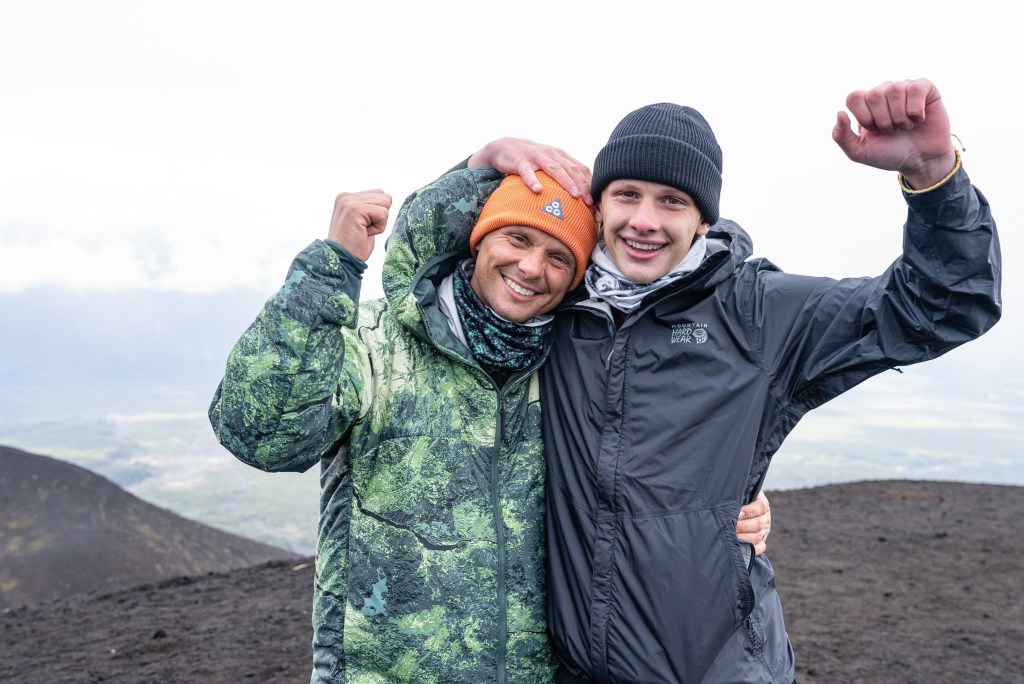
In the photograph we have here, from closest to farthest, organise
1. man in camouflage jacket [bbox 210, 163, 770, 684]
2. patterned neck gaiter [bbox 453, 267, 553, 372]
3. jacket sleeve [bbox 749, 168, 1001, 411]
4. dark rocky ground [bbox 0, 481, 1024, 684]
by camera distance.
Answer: jacket sleeve [bbox 749, 168, 1001, 411], man in camouflage jacket [bbox 210, 163, 770, 684], patterned neck gaiter [bbox 453, 267, 553, 372], dark rocky ground [bbox 0, 481, 1024, 684]

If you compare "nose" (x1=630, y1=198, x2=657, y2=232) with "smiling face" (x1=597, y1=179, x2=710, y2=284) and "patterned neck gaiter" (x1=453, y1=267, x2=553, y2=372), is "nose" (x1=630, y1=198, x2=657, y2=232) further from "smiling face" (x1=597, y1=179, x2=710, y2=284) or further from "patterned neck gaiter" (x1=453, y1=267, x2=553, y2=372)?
"patterned neck gaiter" (x1=453, y1=267, x2=553, y2=372)

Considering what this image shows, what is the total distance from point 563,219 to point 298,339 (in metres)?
0.98

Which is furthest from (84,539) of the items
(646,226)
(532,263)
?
(646,226)

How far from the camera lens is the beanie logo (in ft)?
9.30

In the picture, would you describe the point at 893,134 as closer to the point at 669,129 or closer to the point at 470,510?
the point at 669,129

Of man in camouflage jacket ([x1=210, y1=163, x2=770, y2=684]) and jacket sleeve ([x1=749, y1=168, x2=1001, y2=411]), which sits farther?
man in camouflage jacket ([x1=210, y1=163, x2=770, y2=684])

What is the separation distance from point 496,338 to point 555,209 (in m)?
0.48

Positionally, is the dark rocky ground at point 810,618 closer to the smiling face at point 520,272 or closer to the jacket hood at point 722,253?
the smiling face at point 520,272

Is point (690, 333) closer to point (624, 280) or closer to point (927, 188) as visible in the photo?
point (624, 280)

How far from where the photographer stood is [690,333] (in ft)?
8.91

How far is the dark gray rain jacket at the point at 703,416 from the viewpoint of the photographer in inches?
101

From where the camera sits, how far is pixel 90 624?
303 inches

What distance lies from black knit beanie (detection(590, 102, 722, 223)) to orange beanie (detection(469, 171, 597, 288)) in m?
0.16

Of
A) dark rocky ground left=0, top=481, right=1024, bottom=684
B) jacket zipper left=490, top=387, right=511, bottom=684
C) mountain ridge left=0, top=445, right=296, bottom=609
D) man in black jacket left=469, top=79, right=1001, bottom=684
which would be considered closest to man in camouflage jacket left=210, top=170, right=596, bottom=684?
jacket zipper left=490, top=387, right=511, bottom=684
